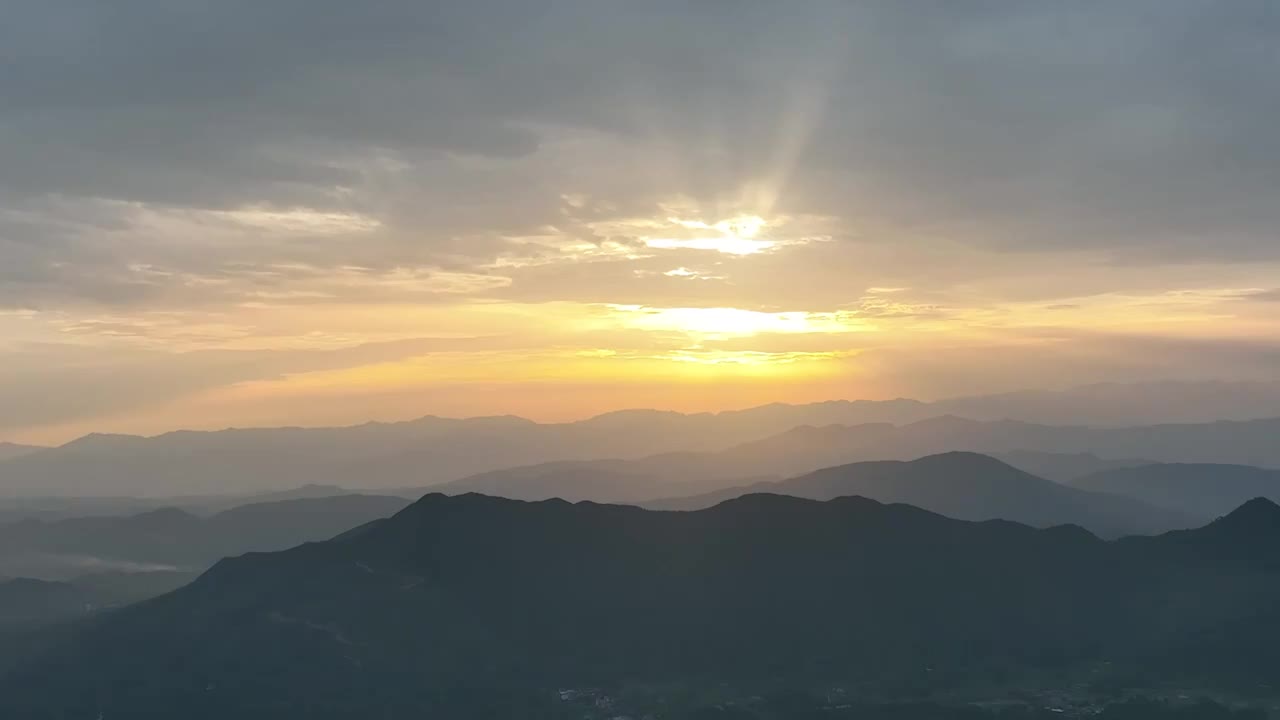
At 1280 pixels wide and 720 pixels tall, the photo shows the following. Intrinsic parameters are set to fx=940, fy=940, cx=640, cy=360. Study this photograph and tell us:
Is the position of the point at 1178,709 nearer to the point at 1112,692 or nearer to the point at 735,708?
the point at 1112,692

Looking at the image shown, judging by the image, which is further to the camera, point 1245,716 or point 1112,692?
point 1112,692

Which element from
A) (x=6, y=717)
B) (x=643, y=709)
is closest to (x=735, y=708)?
(x=643, y=709)

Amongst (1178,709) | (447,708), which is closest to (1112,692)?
(1178,709)

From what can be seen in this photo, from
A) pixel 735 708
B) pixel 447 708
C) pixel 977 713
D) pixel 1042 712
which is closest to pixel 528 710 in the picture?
pixel 447 708

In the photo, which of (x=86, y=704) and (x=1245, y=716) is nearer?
(x=1245, y=716)

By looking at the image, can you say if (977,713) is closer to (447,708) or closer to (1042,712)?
(1042,712)

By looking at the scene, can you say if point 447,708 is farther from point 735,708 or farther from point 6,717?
point 6,717
